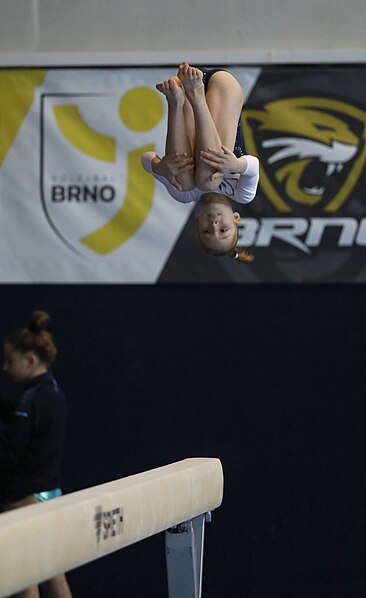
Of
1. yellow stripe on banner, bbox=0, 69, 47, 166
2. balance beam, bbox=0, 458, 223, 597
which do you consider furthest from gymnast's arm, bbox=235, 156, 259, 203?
yellow stripe on banner, bbox=0, 69, 47, 166

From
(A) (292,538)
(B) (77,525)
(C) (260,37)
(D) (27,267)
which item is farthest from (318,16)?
(B) (77,525)

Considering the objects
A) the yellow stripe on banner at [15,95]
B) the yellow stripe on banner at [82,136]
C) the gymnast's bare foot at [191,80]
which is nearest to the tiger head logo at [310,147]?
the yellow stripe on banner at [82,136]

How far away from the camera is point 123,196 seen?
681 centimetres

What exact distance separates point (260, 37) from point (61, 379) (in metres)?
2.49

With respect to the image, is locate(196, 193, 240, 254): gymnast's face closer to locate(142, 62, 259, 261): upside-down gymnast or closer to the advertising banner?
locate(142, 62, 259, 261): upside-down gymnast

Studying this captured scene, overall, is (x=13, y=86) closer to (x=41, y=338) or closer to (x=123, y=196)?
(x=123, y=196)

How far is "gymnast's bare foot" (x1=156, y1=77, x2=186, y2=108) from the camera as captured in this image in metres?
4.46

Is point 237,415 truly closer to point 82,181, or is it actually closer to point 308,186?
point 308,186

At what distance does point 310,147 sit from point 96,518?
3.87 metres

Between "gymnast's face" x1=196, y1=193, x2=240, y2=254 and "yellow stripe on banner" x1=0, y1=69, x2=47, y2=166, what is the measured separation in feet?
7.67

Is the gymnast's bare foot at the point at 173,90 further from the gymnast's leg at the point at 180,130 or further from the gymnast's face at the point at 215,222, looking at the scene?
the gymnast's face at the point at 215,222

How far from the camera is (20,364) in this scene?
603 cm

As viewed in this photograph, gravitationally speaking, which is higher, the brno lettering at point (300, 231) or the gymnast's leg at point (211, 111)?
the gymnast's leg at point (211, 111)

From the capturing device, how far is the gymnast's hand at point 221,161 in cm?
459
